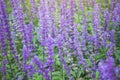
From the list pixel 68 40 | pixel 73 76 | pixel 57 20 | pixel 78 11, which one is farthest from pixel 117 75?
pixel 78 11

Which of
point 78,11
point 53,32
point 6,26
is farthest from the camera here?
point 78,11

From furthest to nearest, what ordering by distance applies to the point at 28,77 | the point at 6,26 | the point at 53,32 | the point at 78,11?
the point at 78,11 → the point at 53,32 → the point at 6,26 → the point at 28,77

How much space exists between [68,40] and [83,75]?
2.33 ft

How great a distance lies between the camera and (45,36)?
462 centimetres

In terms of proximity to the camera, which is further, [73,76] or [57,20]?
[57,20]

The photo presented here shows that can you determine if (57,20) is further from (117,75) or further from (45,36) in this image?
(117,75)

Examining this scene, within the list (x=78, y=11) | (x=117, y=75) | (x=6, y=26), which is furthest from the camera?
(x=78, y=11)

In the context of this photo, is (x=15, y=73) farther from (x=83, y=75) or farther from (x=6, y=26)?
(x=83, y=75)

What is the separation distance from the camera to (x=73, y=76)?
15.4 feet

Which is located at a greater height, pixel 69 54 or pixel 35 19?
pixel 35 19

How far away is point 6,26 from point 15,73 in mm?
886

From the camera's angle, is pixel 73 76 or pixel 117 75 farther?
pixel 73 76

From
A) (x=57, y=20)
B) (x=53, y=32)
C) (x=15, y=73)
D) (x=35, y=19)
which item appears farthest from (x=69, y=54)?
(x=35, y=19)

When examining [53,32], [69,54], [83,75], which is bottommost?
[83,75]
